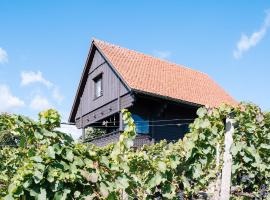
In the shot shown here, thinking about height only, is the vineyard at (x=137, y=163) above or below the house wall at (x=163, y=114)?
below

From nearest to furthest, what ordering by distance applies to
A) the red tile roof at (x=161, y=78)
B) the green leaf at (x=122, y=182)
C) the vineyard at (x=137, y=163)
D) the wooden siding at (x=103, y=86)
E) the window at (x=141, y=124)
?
the vineyard at (x=137, y=163) < the green leaf at (x=122, y=182) < the red tile roof at (x=161, y=78) < the window at (x=141, y=124) < the wooden siding at (x=103, y=86)

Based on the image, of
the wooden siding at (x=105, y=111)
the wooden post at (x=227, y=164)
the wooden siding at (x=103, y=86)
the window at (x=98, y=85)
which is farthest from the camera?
the window at (x=98, y=85)

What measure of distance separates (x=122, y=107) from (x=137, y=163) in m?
14.4

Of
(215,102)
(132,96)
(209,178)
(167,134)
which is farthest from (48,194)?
(215,102)

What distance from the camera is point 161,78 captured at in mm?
20469

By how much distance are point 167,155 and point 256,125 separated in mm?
1536

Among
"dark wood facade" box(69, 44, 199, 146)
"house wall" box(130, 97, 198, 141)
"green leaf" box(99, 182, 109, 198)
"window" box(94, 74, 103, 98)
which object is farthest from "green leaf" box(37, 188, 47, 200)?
"window" box(94, 74, 103, 98)

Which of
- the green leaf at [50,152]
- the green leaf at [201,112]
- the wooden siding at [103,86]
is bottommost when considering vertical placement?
the green leaf at [50,152]

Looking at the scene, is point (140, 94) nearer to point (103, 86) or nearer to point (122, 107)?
point (122, 107)

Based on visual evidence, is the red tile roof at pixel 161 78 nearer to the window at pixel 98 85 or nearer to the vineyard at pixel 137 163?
the window at pixel 98 85

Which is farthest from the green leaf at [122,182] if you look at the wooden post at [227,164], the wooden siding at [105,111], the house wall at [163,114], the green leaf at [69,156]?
the house wall at [163,114]

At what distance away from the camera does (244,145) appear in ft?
17.0

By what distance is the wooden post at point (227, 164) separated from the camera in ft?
15.6

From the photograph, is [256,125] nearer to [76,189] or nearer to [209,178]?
[209,178]
